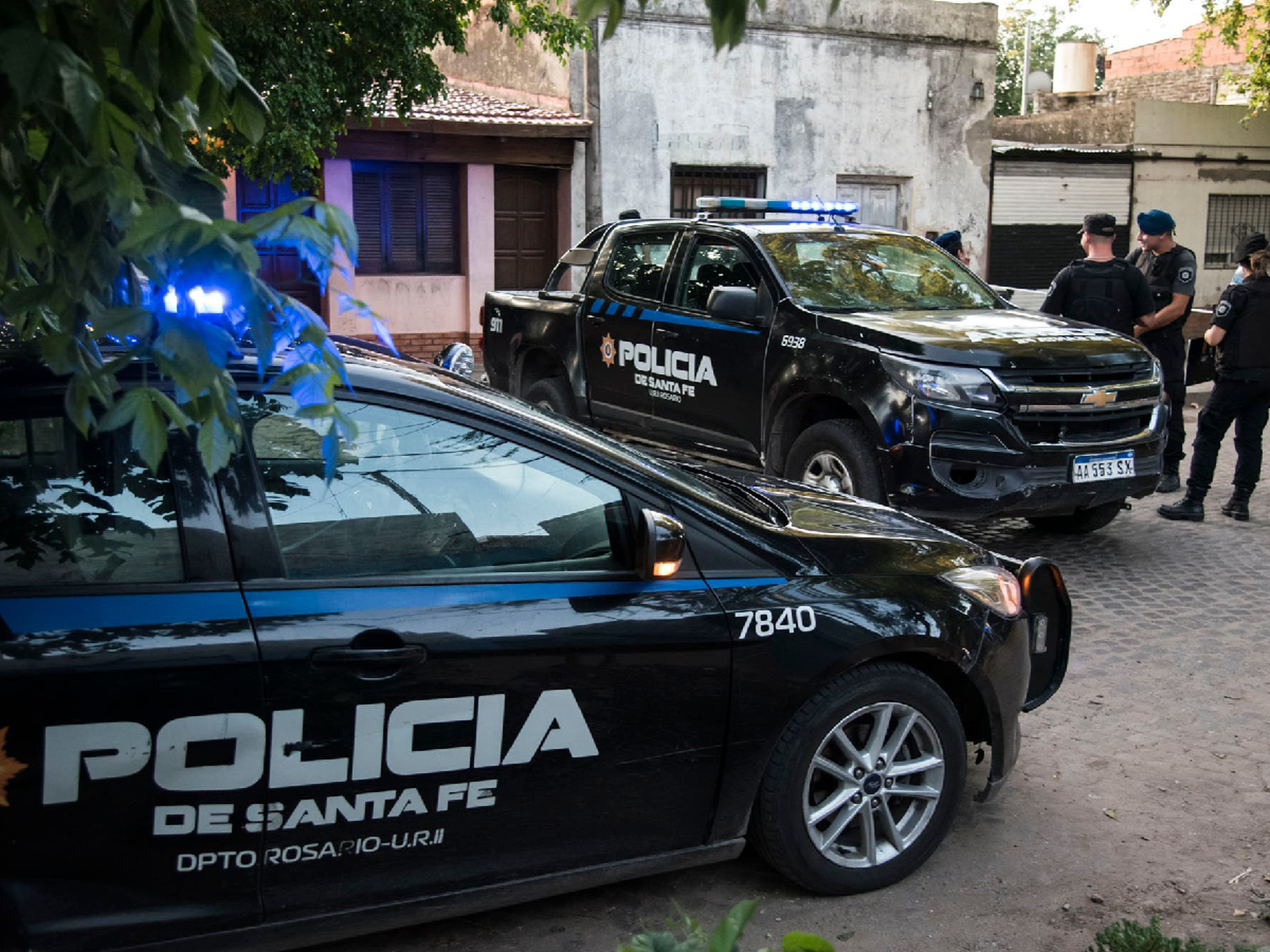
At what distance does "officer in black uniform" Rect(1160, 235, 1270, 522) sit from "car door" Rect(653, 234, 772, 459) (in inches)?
116

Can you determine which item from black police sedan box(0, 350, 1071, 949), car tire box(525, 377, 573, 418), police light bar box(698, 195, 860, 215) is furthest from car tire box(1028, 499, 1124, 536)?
black police sedan box(0, 350, 1071, 949)

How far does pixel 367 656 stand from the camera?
2943 mm

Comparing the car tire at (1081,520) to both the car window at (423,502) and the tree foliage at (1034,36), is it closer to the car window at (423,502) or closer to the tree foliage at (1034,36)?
the car window at (423,502)

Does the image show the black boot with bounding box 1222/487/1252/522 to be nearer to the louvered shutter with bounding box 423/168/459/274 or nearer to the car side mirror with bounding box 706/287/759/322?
the car side mirror with bounding box 706/287/759/322

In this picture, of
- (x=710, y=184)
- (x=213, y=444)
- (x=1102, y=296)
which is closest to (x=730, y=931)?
(x=213, y=444)

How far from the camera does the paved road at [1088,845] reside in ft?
11.7

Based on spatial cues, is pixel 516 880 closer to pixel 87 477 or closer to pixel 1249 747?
pixel 87 477

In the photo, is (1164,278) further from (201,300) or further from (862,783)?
(201,300)

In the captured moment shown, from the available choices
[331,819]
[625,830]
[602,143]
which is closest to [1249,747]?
[625,830]

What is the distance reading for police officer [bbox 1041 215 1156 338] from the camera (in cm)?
863

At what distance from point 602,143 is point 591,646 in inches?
592

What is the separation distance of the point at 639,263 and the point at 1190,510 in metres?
3.97

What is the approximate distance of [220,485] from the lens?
2896mm

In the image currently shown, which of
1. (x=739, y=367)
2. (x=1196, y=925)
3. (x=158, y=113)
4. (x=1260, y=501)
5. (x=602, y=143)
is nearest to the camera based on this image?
(x=158, y=113)
